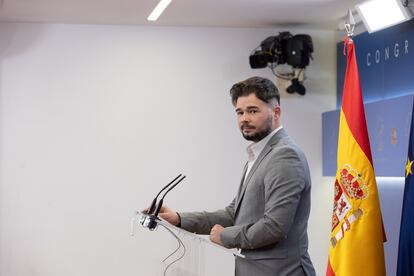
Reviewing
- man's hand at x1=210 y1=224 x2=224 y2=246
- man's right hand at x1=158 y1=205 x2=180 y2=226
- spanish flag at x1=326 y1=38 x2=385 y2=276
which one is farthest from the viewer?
spanish flag at x1=326 y1=38 x2=385 y2=276

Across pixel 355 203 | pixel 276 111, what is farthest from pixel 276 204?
pixel 355 203

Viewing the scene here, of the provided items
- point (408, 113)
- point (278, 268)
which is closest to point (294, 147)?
point (278, 268)

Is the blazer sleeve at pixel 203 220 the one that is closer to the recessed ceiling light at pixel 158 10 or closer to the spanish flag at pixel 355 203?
the spanish flag at pixel 355 203

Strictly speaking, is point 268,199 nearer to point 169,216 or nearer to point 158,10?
point 169,216

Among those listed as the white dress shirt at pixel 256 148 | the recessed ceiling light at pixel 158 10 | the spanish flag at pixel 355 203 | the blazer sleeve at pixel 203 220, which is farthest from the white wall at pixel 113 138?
the white dress shirt at pixel 256 148

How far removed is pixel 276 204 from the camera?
8.27ft

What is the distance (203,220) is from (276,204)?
55cm

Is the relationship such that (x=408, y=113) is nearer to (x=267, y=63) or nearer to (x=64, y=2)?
(x=267, y=63)

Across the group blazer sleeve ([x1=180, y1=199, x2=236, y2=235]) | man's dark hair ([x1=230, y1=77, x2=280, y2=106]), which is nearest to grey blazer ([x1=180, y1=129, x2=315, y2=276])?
man's dark hair ([x1=230, y1=77, x2=280, y2=106])

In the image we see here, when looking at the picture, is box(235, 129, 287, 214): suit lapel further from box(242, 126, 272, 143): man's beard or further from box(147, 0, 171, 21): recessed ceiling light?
box(147, 0, 171, 21): recessed ceiling light

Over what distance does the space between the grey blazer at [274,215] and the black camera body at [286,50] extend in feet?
9.95

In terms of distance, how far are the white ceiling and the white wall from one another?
0.19 metres

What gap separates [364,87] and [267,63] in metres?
0.91

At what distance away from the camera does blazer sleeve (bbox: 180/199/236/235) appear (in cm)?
297
